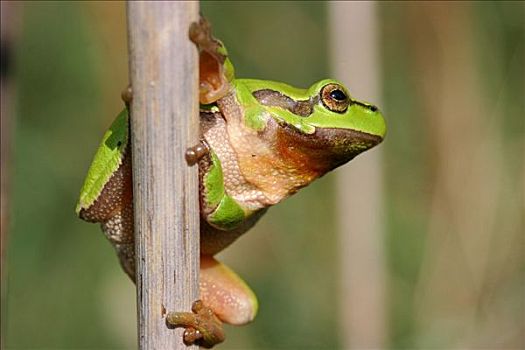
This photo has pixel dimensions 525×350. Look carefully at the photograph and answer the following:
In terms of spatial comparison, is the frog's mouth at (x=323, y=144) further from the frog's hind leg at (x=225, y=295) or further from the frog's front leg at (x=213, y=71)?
the frog's hind leg at (x=225, y=295)

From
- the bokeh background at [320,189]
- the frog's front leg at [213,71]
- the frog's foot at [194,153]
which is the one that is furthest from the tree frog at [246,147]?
the bokeh background at [320,189]

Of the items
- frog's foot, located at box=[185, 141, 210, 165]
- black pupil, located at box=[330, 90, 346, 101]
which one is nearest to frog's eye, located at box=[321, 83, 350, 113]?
black pupil, located at box=[330, 90, 346, 101]

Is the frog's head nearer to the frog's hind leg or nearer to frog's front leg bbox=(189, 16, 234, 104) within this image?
frog's front leg bbox=(189, 16, 234, 104)

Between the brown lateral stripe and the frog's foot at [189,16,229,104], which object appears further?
the brown lateral stripe

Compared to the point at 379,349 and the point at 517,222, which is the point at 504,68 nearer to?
the point at 517,222

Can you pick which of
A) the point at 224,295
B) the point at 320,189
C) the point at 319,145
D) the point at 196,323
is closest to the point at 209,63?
the point at 319,145

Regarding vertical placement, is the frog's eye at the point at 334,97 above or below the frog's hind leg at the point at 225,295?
above

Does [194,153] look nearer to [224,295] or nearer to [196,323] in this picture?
[196,323]
